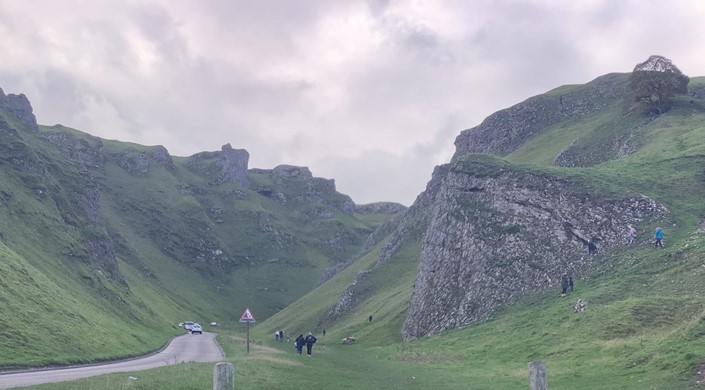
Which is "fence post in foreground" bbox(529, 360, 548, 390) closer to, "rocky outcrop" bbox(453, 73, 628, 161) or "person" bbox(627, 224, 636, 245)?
"person" bbox(627, 224, 636, 245)

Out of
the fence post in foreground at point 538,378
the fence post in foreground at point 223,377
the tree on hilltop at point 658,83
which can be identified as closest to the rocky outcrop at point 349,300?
the tree on hilltop at point 658,83

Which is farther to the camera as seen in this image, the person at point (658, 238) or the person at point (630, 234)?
the person at point (630, 234)

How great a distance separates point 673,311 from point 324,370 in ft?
Answer: 76.6

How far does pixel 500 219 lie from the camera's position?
74125 mm

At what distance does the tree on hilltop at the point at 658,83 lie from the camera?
4198 inches

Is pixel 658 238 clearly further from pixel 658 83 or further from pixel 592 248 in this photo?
pixel 658 83

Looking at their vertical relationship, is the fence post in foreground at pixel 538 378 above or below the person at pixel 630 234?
below

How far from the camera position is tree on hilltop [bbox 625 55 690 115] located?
106625 millimetres

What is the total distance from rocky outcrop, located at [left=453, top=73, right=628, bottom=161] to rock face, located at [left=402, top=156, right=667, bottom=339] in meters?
66.6

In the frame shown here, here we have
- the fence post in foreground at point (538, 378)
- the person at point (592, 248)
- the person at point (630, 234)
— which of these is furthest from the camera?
the person at point (592, 248)

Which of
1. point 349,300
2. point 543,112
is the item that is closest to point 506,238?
point 349,300

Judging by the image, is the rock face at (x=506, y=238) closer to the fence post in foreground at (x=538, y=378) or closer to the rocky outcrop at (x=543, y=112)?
the fence post in foreground at (x=538, y=378)

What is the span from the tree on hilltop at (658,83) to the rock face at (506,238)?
4129 centimetres

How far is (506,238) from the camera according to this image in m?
71.3
